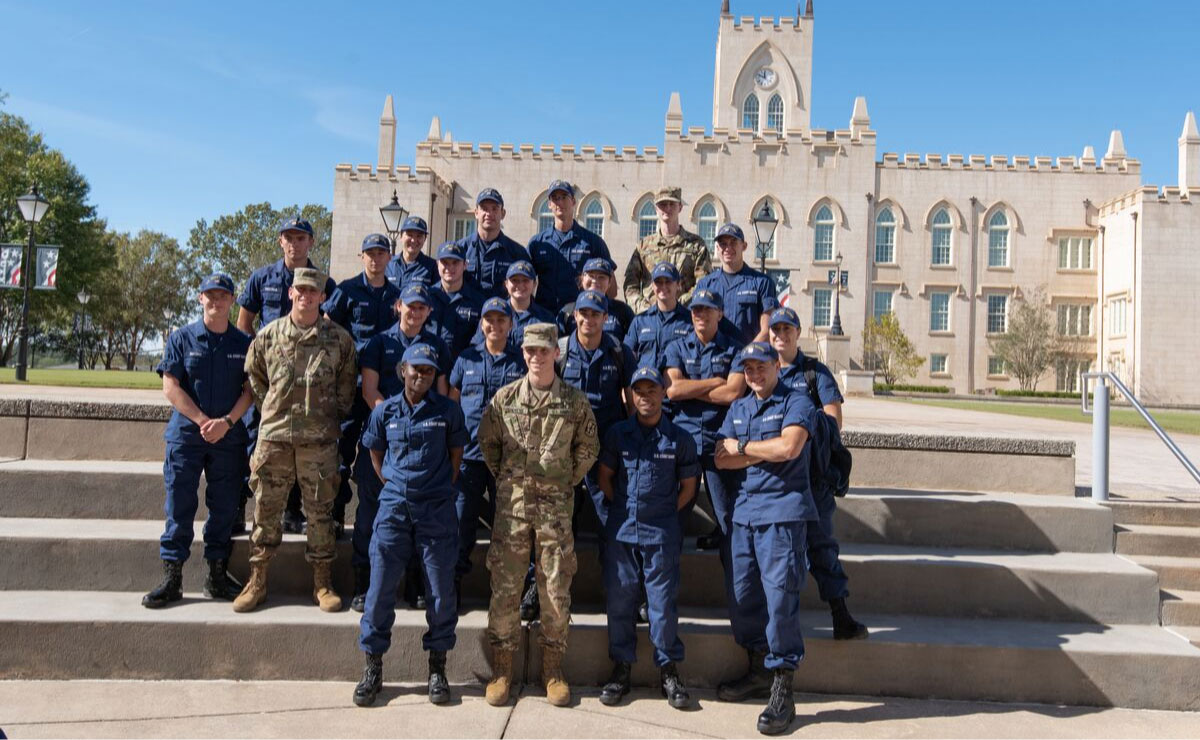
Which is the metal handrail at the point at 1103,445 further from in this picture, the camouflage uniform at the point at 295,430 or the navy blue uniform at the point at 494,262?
the camouflage uniform at the point at 295,430

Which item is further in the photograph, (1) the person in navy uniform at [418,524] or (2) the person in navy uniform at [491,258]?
(2) the person in navy uniform at [491,258]

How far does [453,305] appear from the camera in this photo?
5863 mm

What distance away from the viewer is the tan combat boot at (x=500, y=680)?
4.47 metres

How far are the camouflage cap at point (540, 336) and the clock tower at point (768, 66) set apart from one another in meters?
50.1

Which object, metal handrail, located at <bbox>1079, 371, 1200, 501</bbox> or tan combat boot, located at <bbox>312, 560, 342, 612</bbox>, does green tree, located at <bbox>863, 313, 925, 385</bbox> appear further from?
tan combat boot, located at <bbox>312, 560, 342, 612</bbox>

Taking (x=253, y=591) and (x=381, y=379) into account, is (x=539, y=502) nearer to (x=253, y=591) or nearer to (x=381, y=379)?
(x=381, y=379)

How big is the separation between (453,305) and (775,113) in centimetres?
5121

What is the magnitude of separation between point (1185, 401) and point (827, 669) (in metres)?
41.2

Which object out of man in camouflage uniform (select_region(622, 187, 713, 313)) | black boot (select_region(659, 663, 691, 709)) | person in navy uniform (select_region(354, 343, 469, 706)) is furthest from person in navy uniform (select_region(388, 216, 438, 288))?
black boot (select_region(659, 663, 691, 709))

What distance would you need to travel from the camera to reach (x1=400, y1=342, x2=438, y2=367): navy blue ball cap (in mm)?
4641

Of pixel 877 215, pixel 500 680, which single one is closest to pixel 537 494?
pixel 500 680

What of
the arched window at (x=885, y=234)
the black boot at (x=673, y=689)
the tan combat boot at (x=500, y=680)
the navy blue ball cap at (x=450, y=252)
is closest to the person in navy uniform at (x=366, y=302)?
the navy blue ball cap at (x=450, y=252)

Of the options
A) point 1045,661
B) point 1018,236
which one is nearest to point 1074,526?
point 1045,661

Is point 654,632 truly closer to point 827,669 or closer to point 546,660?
point 546,660
